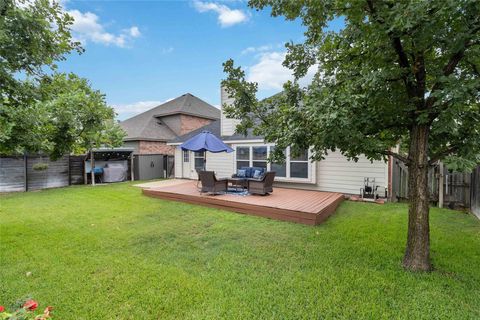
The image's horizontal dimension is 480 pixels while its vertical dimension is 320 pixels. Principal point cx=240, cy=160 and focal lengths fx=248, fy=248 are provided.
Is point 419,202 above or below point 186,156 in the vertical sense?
below

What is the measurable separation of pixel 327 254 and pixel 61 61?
Answer: 5.84 meters

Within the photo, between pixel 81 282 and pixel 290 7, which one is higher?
pixel 290 7

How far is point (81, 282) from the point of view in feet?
11.3

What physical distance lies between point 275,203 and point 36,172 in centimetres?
1219

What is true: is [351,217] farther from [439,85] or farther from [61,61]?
[61,61]

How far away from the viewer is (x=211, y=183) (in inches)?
341

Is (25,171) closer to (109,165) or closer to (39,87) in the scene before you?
(109,165)

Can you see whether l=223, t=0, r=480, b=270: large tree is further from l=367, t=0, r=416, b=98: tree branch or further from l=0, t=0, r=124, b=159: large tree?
l=0, t=0, r=124, b=159: large tree

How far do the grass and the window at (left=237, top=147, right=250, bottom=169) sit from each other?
5255mm

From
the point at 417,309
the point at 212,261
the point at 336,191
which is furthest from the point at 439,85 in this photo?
the point at 336,191

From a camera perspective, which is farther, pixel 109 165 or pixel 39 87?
pixel 109 165

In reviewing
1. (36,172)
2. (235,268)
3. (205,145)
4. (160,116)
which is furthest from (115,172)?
(235,268)

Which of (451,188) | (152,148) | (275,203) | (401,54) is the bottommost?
(275,203)

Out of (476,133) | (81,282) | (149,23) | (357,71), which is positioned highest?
(149,23)
